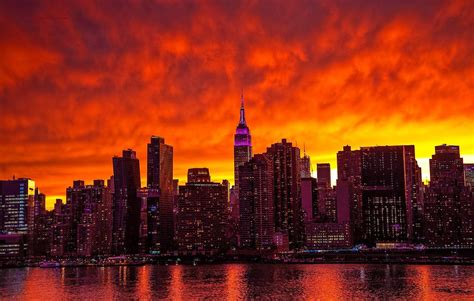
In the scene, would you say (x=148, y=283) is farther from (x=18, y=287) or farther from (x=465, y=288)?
(x=465, y=288)

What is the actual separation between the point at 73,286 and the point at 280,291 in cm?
3946

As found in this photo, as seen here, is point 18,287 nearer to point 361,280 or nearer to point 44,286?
point 44,286

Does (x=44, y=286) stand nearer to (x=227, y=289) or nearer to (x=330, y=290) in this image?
(x=227, y=289)

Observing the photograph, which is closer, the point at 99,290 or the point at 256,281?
the point at 99,290

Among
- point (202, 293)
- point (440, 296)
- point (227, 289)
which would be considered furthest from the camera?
point (227, 289)

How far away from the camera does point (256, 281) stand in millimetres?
121125

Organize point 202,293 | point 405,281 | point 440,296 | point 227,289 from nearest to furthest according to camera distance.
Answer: point 440,296 → point 202,293 → point 227,289 → point 405,281

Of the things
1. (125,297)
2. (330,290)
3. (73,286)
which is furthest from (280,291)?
(73,286)

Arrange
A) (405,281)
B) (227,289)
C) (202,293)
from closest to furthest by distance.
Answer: (202,293) < (227,289) < (405,281)

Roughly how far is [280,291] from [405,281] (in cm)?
2882

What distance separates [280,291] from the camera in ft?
324

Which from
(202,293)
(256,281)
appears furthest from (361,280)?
(202,293)

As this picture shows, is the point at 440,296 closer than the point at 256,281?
Yes

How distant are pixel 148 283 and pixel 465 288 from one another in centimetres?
5387
